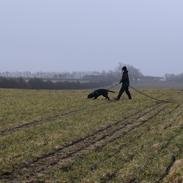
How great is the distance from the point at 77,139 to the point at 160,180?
5.18 meters

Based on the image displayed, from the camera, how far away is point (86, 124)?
18.1m

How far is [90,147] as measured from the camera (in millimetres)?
13406

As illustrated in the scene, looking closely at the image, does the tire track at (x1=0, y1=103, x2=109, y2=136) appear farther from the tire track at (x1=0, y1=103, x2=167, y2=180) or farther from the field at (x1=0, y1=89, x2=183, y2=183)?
the tire track at (x1=0, y1=103, x2=167, y2=180)

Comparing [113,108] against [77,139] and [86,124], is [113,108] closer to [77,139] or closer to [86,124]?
[86,124]

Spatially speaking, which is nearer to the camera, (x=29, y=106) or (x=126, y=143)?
(x=126, y=143)

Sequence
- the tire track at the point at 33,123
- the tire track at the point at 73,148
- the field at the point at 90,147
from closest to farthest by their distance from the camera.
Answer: the field at the point at 90,147 → the tire track at the point at 73,148 → the tire track at the point at 33,123

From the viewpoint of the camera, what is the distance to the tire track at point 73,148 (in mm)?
10625

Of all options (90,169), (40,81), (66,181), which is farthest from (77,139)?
(40,81)

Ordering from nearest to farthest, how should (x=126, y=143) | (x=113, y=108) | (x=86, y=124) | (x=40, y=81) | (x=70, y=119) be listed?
(x=126, y=143)
(x=86, y=124)
(x=70, y=119)
(x=113, y=108)
(x=40, y=81)

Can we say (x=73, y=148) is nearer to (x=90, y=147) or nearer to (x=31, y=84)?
(x=90, y=147)

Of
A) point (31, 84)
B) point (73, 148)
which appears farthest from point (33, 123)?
point (31, 84)

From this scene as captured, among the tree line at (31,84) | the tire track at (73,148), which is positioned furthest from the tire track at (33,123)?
the tree line at (31,84)

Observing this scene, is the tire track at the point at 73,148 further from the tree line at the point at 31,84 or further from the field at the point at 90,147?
the tree line at the point at 31,84

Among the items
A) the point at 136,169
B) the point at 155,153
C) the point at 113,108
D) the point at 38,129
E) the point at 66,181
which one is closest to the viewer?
the point at 66,181
